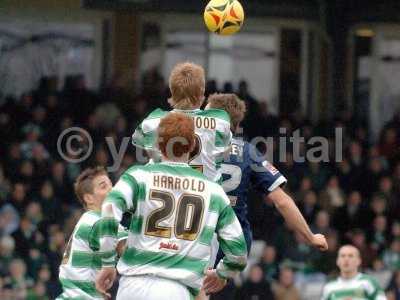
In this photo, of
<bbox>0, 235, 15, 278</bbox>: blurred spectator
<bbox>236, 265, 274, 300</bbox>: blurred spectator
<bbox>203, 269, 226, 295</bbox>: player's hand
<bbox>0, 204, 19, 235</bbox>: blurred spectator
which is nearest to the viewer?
<bbox>203, 269, 226, 295</bbox>: player's hand

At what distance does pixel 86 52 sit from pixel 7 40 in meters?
1.33

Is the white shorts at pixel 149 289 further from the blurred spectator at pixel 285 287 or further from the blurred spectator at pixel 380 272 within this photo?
A: the blurred spectator at pixel 380 272

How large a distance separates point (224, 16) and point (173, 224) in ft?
8.80

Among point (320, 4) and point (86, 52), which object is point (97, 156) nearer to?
point (86, 52)

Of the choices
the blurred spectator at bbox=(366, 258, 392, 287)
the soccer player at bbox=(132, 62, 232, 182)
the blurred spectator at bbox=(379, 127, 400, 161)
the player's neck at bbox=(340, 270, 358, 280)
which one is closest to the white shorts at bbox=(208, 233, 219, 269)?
the soccer player at bbox=(132, 62, 232, 182)

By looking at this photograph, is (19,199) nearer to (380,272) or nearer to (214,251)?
(380,272)

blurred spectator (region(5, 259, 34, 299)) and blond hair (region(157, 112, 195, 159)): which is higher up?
blond hair (region(157, 112, 195, 159))

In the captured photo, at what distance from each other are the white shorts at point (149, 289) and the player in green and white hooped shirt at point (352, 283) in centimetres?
593

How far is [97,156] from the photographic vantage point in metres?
17.5

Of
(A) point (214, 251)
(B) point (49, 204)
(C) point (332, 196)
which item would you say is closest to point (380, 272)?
(C) point (332, 196)

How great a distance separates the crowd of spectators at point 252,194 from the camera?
1622cm

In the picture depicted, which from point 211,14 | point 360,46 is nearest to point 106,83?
point 360,46

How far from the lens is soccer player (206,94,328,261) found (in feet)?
28.0

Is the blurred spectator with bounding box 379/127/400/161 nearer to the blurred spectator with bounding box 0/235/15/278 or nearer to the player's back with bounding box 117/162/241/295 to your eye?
the blurred spectator with bounding box 0/235/15/278
